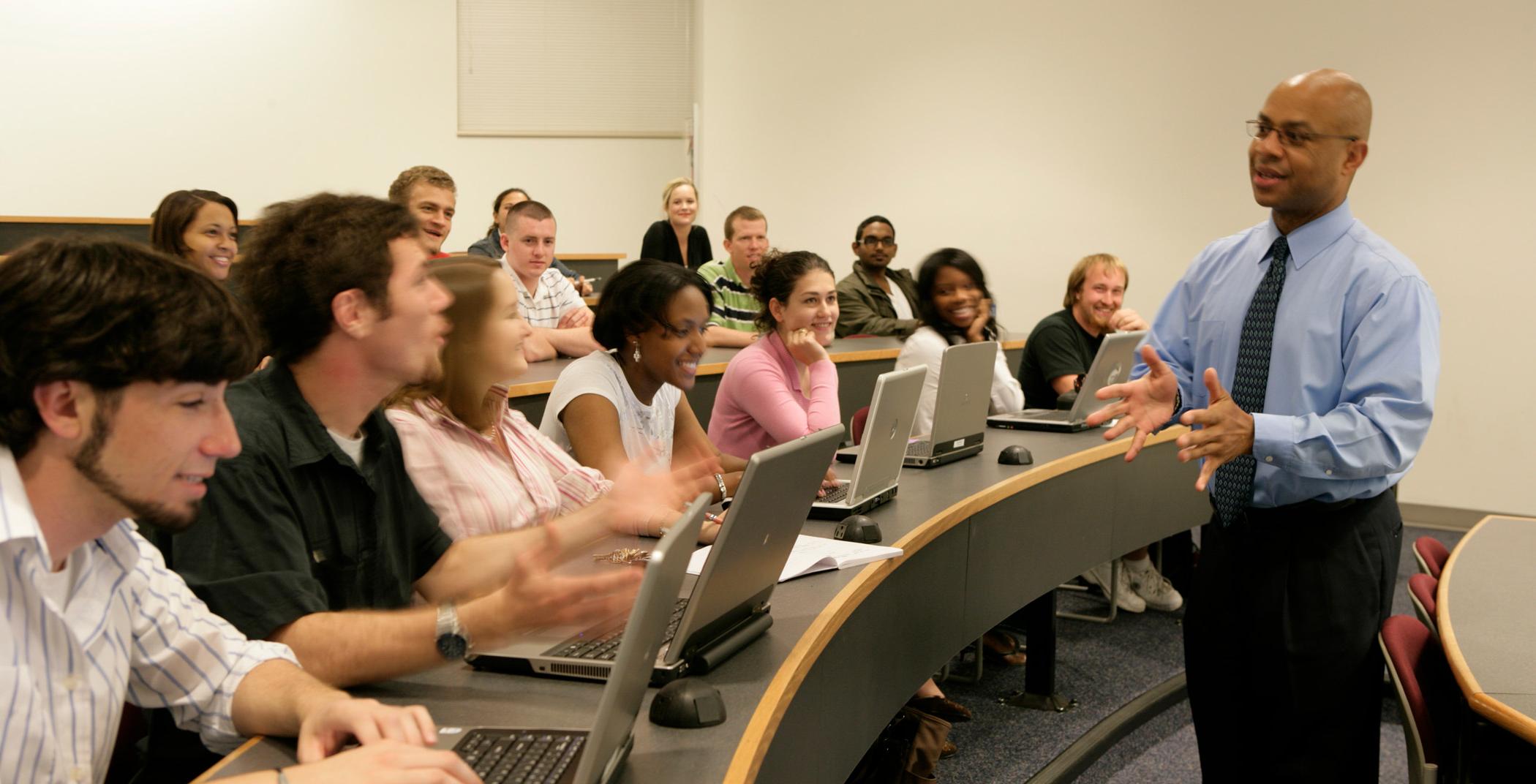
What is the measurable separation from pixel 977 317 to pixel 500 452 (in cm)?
201

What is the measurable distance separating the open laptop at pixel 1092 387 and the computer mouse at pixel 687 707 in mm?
2173

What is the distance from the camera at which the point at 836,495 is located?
7.59ft

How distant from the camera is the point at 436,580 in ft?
5.27

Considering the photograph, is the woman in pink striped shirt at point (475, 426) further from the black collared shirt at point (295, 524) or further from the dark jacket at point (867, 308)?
the dark jacket at point (867, 308)

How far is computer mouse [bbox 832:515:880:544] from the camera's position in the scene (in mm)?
2029

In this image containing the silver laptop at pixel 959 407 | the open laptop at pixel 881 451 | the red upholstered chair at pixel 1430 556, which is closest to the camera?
the open laptop at pixel 881 451

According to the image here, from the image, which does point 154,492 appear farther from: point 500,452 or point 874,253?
point 874,253

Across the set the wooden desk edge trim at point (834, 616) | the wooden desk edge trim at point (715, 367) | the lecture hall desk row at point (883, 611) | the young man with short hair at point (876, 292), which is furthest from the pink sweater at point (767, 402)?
the young man with short hair at point (876, 292)

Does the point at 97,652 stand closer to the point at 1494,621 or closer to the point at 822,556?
the point at 822,556

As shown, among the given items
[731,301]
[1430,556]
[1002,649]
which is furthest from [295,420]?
[731,301]

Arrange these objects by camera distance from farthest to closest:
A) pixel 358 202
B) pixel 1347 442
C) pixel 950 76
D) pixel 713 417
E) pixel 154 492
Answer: pixel 950 76, pixel 713 417, pixel 1347 442, pixel 358 202, pixel 154 492

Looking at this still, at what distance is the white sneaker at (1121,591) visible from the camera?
4113mm

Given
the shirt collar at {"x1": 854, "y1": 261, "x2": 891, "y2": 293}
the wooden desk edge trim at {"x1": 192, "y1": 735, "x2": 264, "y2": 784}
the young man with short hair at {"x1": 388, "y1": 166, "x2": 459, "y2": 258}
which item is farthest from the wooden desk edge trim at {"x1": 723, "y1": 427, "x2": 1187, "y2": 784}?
the shirt collar at {"x1": 854, "y1": 261, "x2": 891, "y2": 293}

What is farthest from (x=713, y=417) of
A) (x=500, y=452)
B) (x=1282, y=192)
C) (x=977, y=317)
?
(x=1282, y=192)
